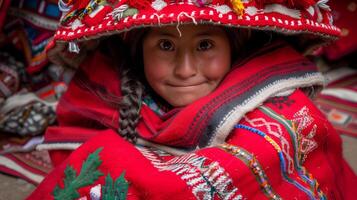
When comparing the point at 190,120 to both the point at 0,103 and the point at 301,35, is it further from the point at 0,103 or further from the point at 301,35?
the point at 0,103

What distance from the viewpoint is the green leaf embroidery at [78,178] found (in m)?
0.95

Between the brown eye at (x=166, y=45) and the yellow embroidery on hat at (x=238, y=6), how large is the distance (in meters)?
0.21

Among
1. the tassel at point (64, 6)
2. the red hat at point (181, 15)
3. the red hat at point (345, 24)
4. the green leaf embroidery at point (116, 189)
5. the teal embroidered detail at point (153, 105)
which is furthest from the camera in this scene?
the red hat at point (345, 24)

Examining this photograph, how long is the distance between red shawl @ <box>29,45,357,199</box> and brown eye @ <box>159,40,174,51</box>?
0.15m

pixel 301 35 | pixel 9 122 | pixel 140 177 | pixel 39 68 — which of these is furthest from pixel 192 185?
pixel 39 68

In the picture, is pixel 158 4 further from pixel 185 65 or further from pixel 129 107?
pixel 129 107

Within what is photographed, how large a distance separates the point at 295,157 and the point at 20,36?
1.16 metres

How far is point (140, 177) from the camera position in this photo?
903 millimetres

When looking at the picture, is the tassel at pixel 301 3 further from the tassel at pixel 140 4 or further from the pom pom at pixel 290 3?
the tassel at pixel 140 4

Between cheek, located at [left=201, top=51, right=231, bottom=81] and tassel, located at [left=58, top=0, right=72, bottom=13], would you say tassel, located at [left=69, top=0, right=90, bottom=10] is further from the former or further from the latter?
cheek, located at [left=201, top=51, right=231, bottom=81]

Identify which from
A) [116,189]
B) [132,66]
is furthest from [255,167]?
[132,66]

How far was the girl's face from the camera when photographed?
1142 mm

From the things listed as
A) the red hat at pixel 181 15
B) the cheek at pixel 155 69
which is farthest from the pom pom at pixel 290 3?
the cheek at pixel 155 69

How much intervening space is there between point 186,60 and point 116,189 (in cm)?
38
